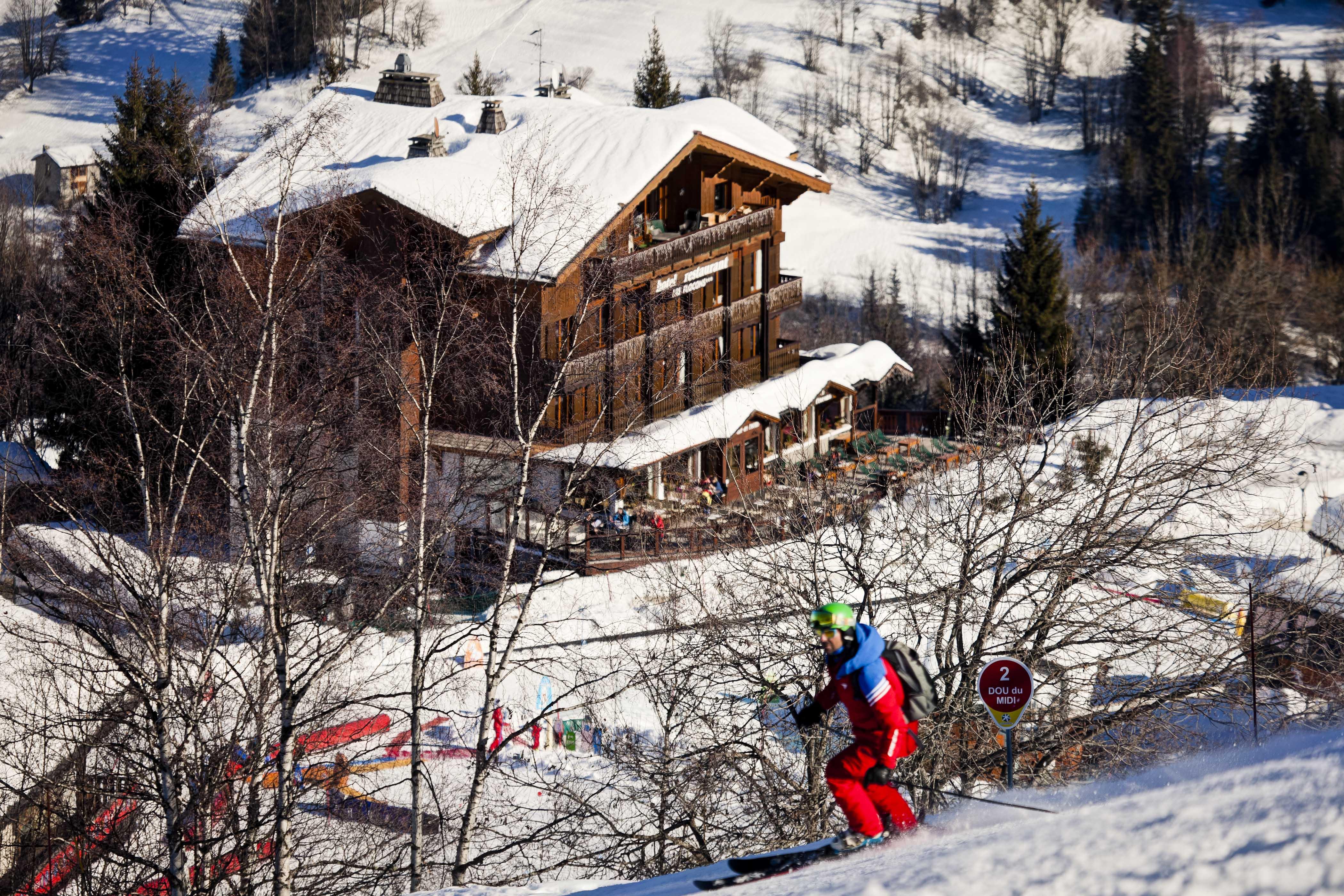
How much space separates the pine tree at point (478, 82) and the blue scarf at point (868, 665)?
137ft

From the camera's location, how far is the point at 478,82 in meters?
66.1

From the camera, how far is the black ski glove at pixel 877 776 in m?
8.82

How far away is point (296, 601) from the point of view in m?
18.6

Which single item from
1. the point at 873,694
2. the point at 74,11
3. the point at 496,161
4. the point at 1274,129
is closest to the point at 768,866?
the point at 873,694

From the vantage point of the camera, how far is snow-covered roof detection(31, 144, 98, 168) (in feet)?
240

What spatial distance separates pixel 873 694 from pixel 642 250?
78.2ft

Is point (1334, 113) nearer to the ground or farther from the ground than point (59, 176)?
farther from the ground

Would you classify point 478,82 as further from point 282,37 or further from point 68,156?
point 282,37

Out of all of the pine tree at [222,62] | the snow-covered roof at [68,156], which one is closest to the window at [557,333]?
the snow-covered roof at [68,156]

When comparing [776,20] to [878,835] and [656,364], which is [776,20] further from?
[878,835]

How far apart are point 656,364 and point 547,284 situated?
12.1ft

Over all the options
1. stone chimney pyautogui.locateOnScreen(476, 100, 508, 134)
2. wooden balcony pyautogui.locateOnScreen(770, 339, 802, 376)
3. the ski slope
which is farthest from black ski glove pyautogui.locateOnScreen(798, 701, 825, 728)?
wooden balcony pyautogui.locateOnScreen(770, 339, 802, 376)

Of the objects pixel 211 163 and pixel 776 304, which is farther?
pixel 776 304

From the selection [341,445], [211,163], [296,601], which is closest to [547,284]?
[341,445]
